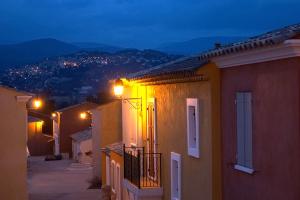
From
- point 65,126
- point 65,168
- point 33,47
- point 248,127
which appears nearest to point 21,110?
point 248,127

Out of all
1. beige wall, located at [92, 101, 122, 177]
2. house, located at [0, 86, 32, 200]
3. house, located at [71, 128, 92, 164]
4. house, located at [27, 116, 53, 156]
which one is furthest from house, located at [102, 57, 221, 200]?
house, located at [27, 116, 53, 156]

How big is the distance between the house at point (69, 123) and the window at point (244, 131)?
178 ft

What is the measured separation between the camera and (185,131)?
15789mm

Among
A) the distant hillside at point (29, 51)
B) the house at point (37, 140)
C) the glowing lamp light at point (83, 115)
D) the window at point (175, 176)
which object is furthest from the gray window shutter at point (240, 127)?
the distant hillside at point (29, 51)

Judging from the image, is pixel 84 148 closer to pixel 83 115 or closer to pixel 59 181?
pixel 59 181

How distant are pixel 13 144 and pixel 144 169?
15.7 ft

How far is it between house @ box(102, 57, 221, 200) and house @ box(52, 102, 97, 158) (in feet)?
142

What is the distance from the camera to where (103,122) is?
120ft

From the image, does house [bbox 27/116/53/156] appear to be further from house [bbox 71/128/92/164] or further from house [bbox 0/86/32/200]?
house [bbox 0/86/32/200]

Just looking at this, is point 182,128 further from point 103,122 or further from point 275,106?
point 103,122

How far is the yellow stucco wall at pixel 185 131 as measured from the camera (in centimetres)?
1355

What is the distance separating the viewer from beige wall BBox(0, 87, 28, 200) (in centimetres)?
2159

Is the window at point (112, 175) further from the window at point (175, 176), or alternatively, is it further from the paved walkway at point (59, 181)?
the window at point (175, 176)

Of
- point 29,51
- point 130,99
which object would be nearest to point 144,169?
point 130,99
